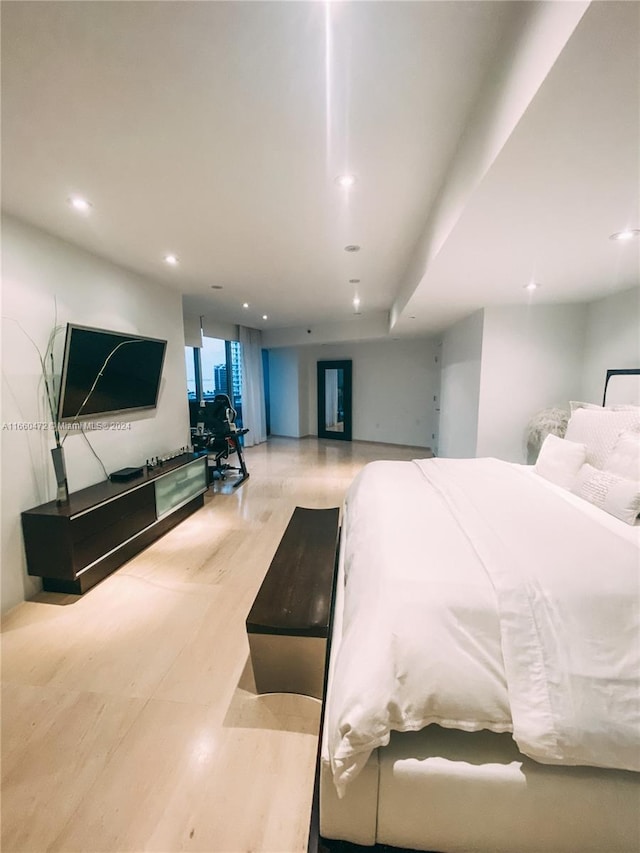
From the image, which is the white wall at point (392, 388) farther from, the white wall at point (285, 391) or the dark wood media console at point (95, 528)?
the dark wood media console at point (95, 528)

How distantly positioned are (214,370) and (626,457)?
247 inches

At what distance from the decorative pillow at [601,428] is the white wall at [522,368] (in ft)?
4.23

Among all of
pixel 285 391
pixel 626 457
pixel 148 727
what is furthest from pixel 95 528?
pixel 285 391

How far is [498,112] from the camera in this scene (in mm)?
1193

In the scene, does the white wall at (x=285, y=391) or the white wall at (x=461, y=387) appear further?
the white wall at (x=285, y=391)

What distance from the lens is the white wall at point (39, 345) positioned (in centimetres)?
219

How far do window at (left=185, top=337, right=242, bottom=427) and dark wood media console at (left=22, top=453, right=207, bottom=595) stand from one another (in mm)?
2804

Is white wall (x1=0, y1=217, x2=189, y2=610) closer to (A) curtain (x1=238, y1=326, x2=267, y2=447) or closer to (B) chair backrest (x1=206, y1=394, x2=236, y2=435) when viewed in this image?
(B) chair backrest (x1=206, y1=394, x2=236, y2=435)

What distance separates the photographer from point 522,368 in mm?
3779

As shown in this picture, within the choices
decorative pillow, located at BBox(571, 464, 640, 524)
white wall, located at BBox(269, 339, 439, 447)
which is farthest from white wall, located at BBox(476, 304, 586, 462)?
white wall, located at BBox(269, 339, 439, 447)

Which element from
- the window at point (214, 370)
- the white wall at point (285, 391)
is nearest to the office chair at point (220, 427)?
the window at point (214, 370)

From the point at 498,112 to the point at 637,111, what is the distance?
418mm

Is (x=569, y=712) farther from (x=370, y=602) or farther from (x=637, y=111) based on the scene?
(x=637, y=111)

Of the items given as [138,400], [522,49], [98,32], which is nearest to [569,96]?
[522,49]
